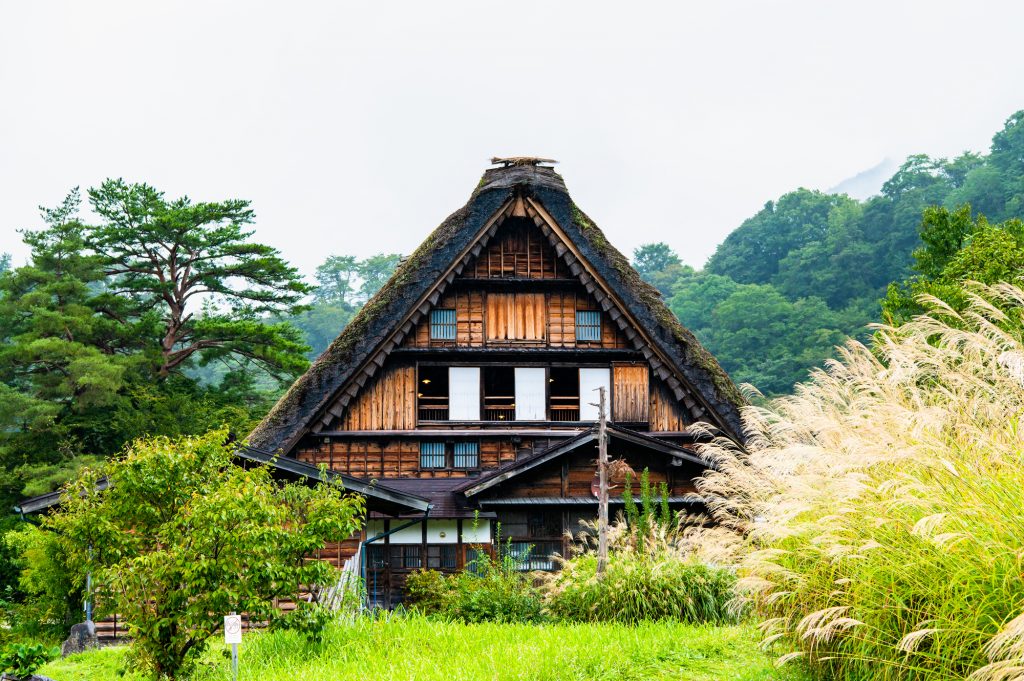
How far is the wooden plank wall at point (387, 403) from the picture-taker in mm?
20094

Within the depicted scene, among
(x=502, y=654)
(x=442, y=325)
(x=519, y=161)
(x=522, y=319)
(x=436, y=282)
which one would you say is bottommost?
(x=502, y=654)

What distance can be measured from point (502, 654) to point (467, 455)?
11429 millimetres

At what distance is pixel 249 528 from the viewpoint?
32.4 ft

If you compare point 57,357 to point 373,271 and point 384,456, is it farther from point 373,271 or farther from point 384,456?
point 373,271

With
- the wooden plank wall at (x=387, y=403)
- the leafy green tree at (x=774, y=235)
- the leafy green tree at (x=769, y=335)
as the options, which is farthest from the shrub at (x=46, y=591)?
the leafy green tree at (x=774, y=235)

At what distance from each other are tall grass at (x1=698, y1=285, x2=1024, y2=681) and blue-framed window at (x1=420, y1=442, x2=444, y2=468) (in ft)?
40.7

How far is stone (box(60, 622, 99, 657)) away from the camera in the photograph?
15.3m

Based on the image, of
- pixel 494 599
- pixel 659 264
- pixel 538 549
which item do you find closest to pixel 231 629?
pixel 494 599

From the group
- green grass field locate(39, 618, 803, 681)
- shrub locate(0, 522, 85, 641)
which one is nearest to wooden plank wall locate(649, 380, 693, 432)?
green grass field locate(39, 618, 803, 681)

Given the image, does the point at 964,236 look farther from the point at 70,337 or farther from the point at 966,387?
the point at 70,337

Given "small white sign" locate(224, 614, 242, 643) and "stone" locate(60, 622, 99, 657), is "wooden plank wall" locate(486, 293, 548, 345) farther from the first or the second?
"small white sign" locate(224, 614, 242, 643)

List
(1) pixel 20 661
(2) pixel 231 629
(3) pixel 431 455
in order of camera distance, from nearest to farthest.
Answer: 1. (2) pixel 231 629
2. (1) pixel 20 661
3. (3) pixel 431 455

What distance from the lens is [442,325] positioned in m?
20.6

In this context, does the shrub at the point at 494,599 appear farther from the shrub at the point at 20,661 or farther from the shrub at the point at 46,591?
the shrub at the point at 46,591
